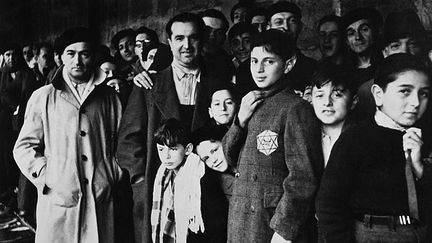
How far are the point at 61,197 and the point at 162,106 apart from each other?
1.03 meters

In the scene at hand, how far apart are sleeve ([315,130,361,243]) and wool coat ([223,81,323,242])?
7cm

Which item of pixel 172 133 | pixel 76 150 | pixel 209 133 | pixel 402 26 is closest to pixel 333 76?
pixel 402 26

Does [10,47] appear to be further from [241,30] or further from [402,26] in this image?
[402,26]

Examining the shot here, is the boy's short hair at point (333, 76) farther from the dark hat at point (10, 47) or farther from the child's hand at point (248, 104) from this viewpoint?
the dark hat at point (10, 47)

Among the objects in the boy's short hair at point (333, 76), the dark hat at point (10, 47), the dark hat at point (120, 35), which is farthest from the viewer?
the dark hat at point (10, 47)

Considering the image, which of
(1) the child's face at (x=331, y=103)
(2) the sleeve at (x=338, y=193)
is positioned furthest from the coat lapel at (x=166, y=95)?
(2) the sleeve at (x=338, y=193)

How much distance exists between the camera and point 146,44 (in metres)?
3.68

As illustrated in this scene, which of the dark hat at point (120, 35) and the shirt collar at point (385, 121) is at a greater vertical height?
the dark hat at point (120, 35)

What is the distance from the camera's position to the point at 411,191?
8.39 feet

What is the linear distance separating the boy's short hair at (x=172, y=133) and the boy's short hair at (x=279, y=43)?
0.72 metres

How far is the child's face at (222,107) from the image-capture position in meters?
3.20

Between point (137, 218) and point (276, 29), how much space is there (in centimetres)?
148

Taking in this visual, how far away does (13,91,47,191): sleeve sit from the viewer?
3988mm

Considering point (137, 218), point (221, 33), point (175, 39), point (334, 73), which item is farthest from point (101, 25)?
point (334, 73)
